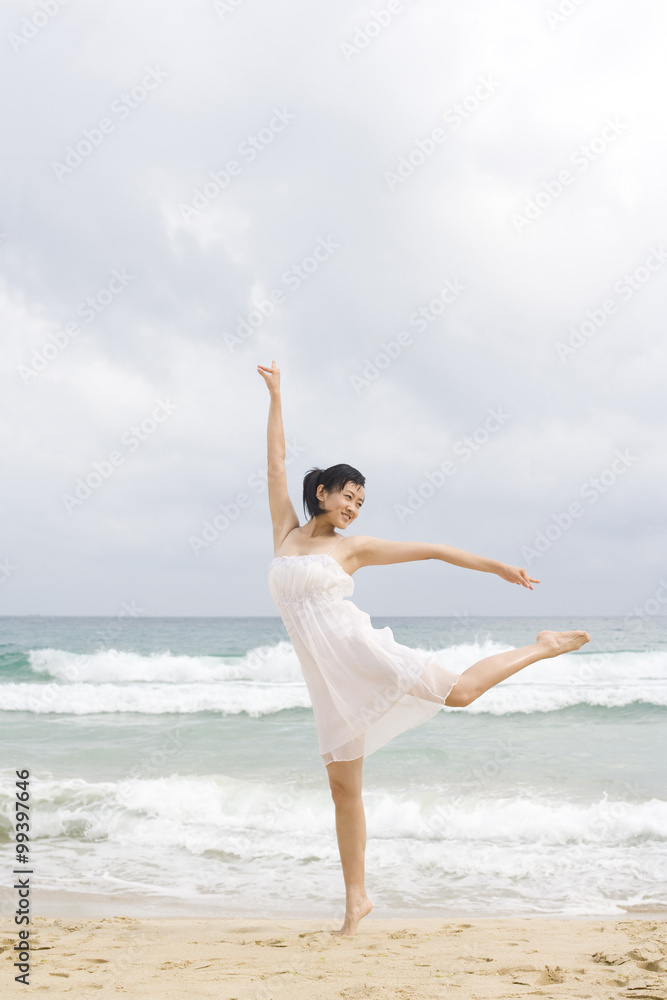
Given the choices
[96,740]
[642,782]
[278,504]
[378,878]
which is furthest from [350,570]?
[96,740]

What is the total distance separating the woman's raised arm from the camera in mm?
4320

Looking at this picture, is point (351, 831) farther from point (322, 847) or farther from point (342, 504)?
point (322, 847)

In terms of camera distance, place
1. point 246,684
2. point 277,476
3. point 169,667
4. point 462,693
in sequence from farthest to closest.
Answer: point 169,667
point 246,684
point 277,476
point 462,693

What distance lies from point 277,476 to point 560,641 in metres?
1.84

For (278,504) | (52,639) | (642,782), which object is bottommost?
(642,782)

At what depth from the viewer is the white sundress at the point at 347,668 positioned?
12.6ft

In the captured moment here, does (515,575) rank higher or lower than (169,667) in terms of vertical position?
lower

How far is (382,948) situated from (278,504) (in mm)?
2408

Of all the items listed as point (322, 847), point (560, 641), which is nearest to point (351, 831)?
point (560, 641)

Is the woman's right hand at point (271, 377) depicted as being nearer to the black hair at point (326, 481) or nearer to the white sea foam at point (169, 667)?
the black hair at point (326, 481)

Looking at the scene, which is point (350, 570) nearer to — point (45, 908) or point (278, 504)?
point (278, 504)

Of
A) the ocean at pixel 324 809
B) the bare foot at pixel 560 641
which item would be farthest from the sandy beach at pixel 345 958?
the bare foot at pixel 560 641

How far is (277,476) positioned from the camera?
432cm

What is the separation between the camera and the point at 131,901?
508cm
